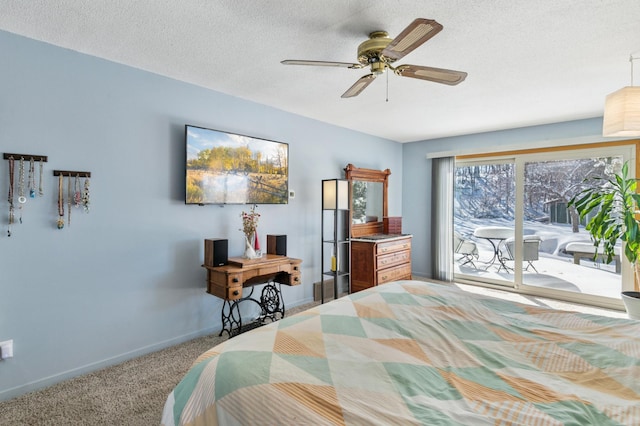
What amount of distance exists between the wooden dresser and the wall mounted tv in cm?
133

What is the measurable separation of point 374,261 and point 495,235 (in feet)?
7.38

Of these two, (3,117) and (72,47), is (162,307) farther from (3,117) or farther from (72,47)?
(72,47)

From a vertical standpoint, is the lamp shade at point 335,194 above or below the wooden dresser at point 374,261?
above

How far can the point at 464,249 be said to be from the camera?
215 inches

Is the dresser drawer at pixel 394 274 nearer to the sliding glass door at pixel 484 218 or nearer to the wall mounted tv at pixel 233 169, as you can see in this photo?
the sliding glass door at pixel 484 218

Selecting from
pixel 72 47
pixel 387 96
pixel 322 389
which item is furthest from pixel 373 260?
pixel 72 47

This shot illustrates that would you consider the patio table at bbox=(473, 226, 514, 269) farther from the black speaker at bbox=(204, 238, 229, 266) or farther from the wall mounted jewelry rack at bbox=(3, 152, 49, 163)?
the wall mounted jewelry rack at bbox=(3, 152, 49, 163)

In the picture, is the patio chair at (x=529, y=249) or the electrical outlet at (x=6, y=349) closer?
the electrical outlet at (x=6, y=349)

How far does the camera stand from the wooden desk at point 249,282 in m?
2.86

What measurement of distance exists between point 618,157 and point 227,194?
4.86 metres

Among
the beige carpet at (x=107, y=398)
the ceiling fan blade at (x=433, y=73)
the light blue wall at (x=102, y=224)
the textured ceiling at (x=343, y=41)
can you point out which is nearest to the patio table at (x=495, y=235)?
the textured ceiling at (x=343, y=41)

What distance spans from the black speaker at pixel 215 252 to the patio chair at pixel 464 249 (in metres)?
4.06

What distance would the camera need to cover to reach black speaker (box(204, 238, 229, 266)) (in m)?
2.93

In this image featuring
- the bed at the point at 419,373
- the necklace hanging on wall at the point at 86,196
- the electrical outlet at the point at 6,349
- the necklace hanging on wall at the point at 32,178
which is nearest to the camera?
the bed at the point at 419,373
